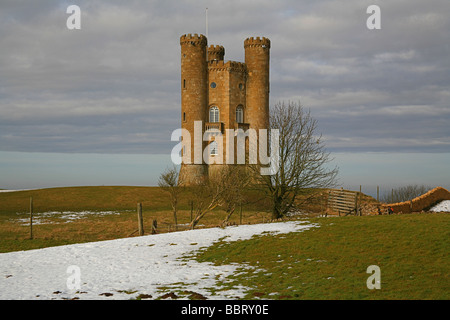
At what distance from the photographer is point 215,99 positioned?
197 ft

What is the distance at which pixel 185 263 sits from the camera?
1641 cm

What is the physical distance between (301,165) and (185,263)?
14369 mm

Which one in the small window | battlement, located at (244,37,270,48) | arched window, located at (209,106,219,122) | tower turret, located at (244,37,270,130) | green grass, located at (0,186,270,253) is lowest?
green grass, located at (0,186,270,253)

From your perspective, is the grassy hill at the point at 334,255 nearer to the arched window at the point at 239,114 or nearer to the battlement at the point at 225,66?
the arched window at the point at 239,114

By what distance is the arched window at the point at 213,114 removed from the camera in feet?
198

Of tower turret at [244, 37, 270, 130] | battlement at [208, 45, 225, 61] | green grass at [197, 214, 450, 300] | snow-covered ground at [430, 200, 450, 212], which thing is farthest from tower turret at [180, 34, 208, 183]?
green grass at [197, 214, 450, 300]

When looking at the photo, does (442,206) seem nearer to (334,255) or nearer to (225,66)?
(334,255)

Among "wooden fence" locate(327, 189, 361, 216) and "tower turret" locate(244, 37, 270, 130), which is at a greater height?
"tower turret" locate(244, 37, 270, 130)

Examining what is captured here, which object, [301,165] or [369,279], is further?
[301,165]

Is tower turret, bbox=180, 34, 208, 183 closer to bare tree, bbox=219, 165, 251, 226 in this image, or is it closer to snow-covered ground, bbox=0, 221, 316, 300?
bare tree, bbox=219, 165, 251, 226

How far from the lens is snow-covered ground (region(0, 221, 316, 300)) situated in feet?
40.9

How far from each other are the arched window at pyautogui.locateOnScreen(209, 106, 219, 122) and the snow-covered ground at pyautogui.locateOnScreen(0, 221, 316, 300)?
38.5m
